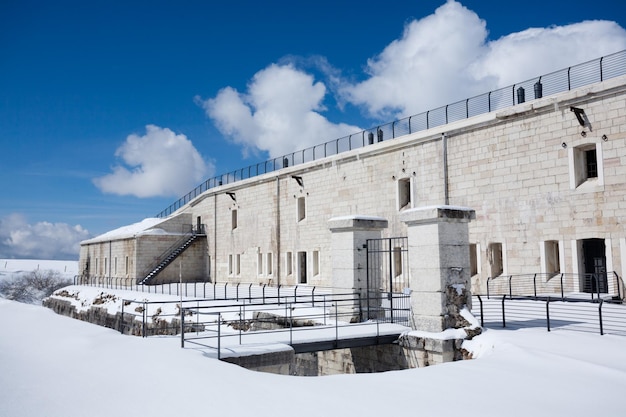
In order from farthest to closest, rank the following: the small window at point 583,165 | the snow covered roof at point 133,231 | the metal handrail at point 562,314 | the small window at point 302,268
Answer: the snow covered roof at point 133,231 → the small window at point 302,268 → the small window at point 583,165 → the metal handrail at point 562,314

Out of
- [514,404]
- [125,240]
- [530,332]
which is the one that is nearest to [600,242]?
[530,332]

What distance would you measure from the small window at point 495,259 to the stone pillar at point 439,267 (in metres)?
7.19

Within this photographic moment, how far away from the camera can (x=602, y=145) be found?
14.3 meters

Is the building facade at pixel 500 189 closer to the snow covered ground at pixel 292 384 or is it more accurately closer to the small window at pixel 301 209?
the small window at pixel 301 209

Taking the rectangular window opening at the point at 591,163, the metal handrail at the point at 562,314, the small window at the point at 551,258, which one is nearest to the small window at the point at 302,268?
the metal handrail at the point at 562,314

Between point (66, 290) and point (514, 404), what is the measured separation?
104ft

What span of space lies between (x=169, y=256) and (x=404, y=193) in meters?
17.7

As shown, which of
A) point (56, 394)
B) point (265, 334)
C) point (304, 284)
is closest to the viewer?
point (56, 394)

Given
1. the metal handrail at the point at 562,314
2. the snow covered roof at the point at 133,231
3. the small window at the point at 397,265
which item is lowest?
the metal handrail at the point at 562,314

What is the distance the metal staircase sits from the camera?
102ft

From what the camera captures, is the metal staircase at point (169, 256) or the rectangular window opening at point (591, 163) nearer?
the rectangular window opening at point (591, 163)

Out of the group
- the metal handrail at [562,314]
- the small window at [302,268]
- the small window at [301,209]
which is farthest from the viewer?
the small window at [301,209]

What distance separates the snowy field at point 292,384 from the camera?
5309 millimetres

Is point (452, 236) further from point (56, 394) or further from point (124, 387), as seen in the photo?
point (56, 394)
